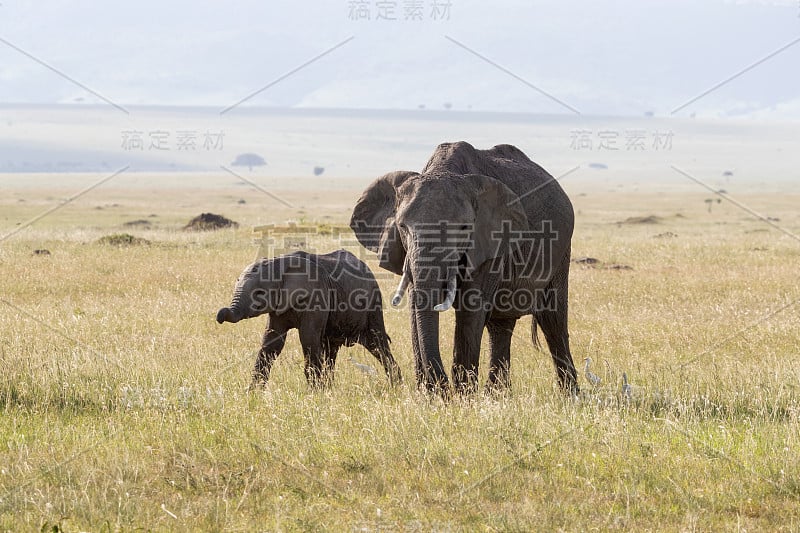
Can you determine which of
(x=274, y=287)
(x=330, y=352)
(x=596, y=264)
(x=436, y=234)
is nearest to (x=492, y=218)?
(x=436, y=234)

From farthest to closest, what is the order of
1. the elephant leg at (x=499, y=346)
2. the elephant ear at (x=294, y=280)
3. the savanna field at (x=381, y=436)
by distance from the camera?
the elephant leg at (x=499, y=346) < the elephant ear at (x=294, y=280) < the savanna field at (x=381, y=436)

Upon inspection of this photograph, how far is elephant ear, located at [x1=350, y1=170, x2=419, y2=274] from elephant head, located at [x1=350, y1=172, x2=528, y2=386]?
0.03 ft

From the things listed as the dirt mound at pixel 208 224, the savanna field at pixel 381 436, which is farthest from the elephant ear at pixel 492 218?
the dirt mound at pixel 208 224

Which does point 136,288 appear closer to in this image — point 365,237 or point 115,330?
point 115,330

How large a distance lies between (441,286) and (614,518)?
3079mm

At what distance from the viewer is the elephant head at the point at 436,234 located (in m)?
9.53

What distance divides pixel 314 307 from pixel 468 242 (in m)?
2.46

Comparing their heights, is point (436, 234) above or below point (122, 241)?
above

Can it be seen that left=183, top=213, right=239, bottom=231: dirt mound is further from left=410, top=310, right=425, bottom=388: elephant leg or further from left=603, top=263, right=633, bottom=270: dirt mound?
left=410, top=310, right=425, bottom=388: elephant leg

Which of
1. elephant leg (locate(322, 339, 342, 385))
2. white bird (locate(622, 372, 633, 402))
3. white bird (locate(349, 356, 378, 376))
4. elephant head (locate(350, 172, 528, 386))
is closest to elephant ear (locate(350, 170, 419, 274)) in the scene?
elephant head (locate(350, 172, 528, 386))

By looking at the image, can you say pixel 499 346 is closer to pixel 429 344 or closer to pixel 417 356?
pixel 417 356

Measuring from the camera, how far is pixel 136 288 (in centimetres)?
2009

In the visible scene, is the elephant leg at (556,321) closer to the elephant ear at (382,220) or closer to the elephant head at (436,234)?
the elephant head at (436,234)

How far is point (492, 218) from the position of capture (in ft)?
33.6
